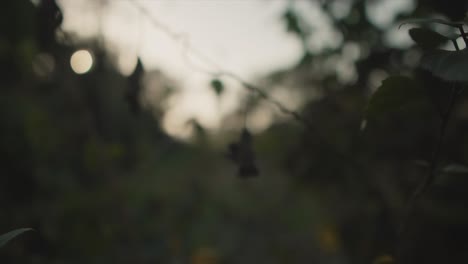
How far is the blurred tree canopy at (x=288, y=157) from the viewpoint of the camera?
1297 mm

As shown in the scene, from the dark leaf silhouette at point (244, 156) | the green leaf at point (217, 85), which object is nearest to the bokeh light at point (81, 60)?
A: the green leaf at point (217, 85)

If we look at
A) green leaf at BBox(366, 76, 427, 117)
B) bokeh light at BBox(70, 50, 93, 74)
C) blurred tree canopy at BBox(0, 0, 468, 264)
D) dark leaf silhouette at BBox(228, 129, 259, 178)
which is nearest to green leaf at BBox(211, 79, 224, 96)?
blurred tree canopy at BBox(0, 0, 468, 264)

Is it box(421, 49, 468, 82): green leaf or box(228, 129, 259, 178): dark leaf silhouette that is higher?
box(228, 129, 259, 178): dark leaf silhouette

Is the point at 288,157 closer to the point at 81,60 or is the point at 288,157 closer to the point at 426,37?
the point at 81,60

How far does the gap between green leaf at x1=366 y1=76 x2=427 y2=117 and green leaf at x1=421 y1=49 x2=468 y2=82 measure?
0.20ft

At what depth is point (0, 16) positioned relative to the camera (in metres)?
3.04

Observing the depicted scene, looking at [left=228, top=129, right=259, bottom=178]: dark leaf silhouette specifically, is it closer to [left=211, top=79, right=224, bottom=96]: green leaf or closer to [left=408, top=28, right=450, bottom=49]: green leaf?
[left=211, top=79, right=224, bottom=96]: green leaf

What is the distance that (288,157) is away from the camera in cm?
196

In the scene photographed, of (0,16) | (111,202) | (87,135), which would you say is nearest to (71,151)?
(87,135)

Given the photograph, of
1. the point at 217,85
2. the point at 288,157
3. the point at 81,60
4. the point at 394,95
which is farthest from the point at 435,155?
the point at 288,157

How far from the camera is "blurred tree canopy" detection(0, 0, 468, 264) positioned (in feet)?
4.25

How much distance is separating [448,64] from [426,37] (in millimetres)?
89

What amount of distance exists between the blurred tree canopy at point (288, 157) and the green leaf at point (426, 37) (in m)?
0.06

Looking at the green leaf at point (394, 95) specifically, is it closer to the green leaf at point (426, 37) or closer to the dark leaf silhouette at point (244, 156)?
the green leaf at point (426, 37)
